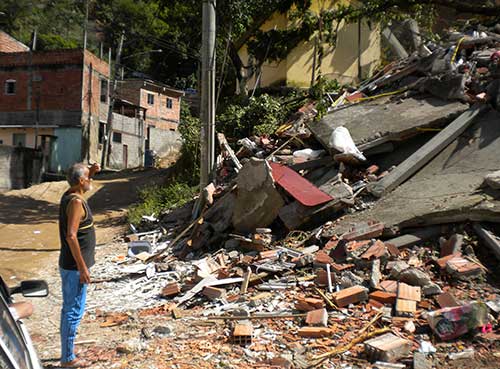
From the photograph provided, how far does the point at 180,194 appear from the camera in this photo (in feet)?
37.7

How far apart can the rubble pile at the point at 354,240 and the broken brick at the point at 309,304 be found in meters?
0.02

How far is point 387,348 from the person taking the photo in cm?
394

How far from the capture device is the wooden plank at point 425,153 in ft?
23.8

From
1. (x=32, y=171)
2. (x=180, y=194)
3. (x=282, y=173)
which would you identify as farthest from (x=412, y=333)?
(x=32, y=171)

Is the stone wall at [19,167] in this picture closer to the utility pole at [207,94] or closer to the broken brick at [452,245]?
the utility pole at [207,94]

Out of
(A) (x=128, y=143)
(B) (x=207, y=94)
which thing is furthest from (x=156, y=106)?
(B) (x=207, y=94)

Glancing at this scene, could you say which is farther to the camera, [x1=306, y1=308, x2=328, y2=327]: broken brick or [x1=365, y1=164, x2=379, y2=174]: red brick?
[x1=365, y1=164, x2=379, y2=174]: red brick

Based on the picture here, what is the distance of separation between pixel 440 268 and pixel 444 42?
8.13 meters

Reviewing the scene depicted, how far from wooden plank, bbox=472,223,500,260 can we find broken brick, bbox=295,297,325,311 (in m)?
2.18

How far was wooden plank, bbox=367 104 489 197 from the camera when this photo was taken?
23.8ft

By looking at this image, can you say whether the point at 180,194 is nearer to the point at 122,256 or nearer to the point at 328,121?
the point at 122,256

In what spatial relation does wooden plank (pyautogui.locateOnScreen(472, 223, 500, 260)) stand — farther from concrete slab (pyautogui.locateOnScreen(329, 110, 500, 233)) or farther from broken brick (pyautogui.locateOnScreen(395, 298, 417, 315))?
broken brick (pyautogui.locateOnScreen(395, 298, 417, 315))

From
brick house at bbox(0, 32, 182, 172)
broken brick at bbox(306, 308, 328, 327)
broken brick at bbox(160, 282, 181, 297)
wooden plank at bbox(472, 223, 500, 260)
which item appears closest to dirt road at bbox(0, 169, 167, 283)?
broken brick at bbox(160, 282, 181, 297)

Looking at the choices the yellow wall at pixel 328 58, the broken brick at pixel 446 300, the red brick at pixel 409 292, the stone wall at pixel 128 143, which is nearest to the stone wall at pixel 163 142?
the stone wall at pixel 128 143
